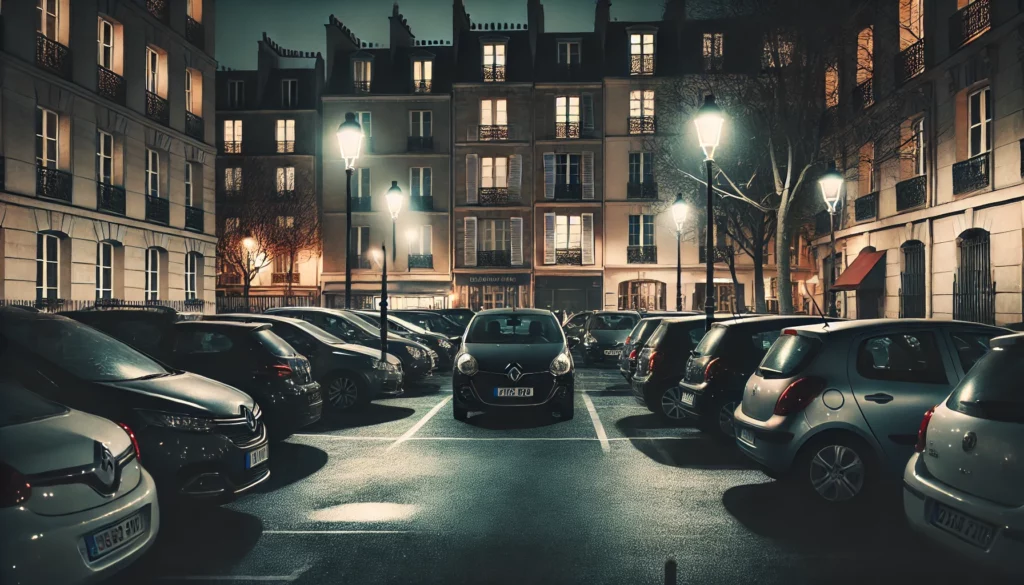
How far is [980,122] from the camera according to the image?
19.7 m

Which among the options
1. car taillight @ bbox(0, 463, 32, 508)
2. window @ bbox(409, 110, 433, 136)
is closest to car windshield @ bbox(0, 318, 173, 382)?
car taillight @ bbox(0, 463, 32, 508)

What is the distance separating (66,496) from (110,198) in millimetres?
20365

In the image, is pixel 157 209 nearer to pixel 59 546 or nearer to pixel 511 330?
pixel 511 330

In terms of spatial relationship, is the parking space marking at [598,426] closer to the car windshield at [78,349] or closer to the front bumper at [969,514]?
the front bumper at [969,514]

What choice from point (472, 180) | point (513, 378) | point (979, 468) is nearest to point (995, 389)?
point (979, 468)

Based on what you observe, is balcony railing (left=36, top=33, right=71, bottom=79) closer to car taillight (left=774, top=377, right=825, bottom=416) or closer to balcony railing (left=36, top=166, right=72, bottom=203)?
balcony railing (left=36, top=166, right=72, bottom=203)

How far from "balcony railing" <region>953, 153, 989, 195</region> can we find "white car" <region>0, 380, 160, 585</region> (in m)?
19.9

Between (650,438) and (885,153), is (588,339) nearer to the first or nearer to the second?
(885,153)

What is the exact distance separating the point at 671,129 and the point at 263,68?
27714 millimetres

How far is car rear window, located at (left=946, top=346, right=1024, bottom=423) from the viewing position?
4.21 metres

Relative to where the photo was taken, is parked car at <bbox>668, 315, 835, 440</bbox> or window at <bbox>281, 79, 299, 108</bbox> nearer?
parked car at <bbox>668, 315, 835, 440</bbox>

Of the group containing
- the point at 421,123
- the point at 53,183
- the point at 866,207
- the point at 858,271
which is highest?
the point at 421,123

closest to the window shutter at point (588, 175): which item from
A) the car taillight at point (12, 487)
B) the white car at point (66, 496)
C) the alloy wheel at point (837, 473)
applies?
the alloy wheel at point (837, 473)

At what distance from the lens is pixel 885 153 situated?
23.3 metres
